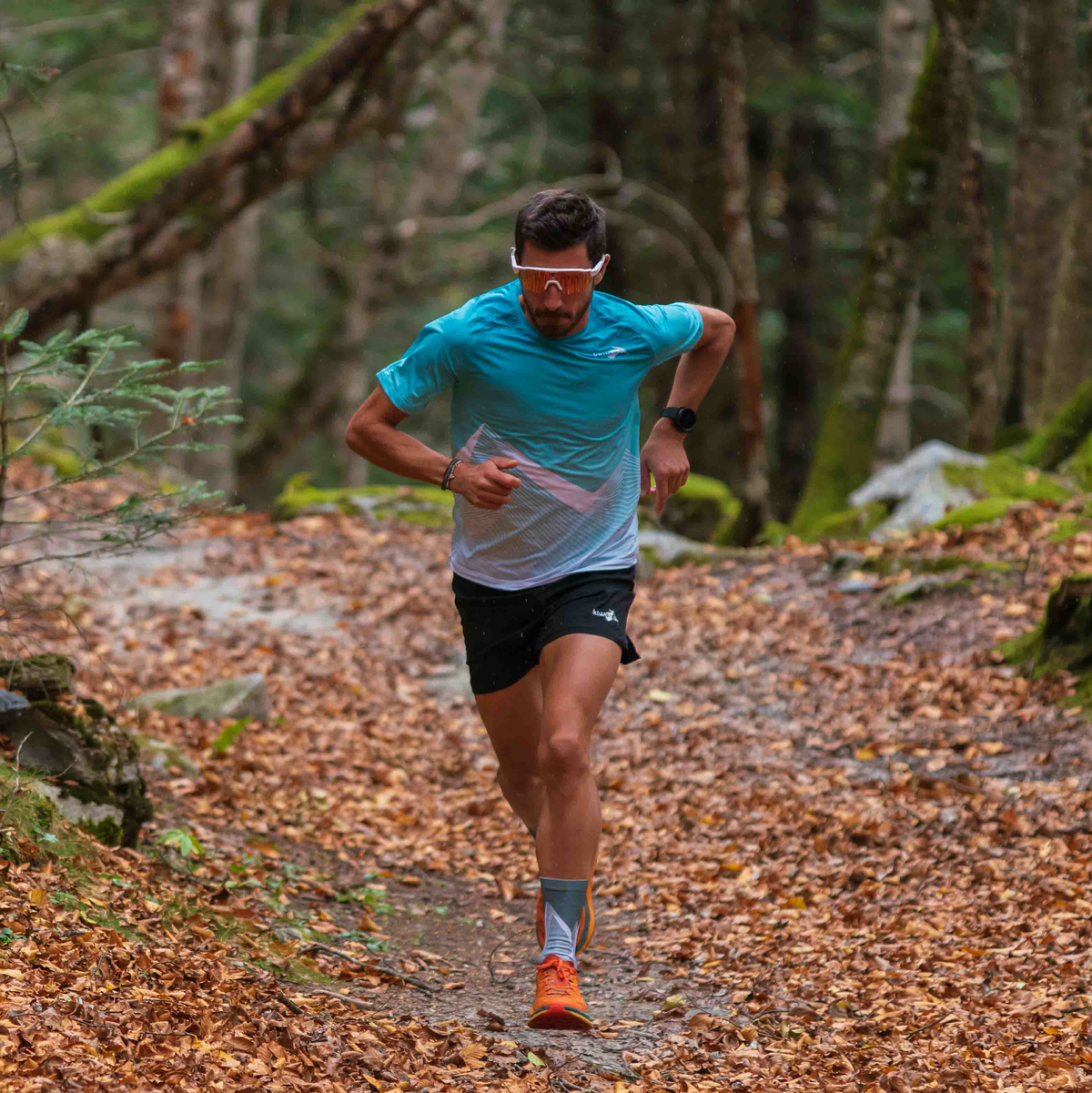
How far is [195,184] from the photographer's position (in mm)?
13414

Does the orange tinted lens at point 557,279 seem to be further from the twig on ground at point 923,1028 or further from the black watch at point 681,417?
the twig on ground at point 923,1028

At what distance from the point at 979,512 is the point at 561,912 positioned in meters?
6.90

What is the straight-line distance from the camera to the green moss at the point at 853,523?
454 inches

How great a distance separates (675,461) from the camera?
483 centimetres

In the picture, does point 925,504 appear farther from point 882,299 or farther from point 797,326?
point 797,326

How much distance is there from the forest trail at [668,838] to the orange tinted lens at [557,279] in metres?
2.44

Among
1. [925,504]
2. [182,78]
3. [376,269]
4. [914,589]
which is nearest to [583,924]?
[914,589]

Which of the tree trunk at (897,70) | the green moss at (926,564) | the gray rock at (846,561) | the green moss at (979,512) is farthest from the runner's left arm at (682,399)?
the tree trunk at (897,70)

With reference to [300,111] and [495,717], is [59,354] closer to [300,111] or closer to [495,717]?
[495,717]

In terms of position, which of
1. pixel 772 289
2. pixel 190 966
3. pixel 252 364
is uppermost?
pixel 190 966

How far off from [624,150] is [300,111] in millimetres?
7944

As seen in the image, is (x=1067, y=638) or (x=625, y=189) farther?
(x=625, y=189)

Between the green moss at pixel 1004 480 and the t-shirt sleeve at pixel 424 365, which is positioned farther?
the green moss at pixel 1004 480

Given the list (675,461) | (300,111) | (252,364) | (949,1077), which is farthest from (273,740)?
(252,364)
